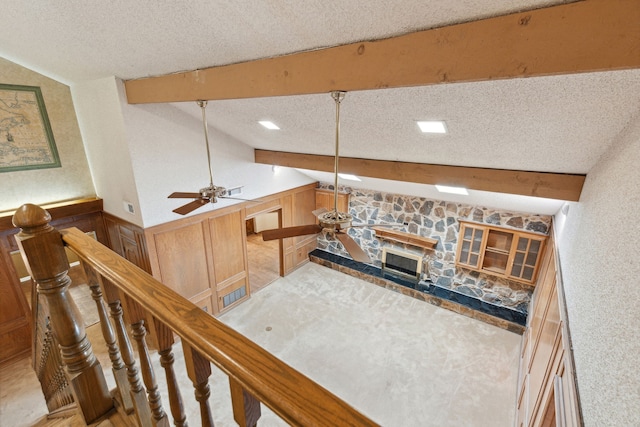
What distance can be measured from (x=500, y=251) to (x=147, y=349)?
589cm

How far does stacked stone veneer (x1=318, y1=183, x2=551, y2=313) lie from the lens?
206 inches

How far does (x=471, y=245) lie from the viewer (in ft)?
18.1

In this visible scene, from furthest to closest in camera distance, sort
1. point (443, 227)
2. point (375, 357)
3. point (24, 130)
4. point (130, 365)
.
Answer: point (443, 227)
point (375, 357)
point (24, 130)
point (130, 365)

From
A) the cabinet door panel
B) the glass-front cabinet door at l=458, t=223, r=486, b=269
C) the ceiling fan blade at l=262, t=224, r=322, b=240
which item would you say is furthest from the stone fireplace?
the ceiling fan blade at l=262, t=224, r=322, b=240

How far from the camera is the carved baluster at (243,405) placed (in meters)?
0.60

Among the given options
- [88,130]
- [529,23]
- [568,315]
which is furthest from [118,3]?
[568,315]

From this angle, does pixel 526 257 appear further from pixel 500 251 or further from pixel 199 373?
pixel 199 373

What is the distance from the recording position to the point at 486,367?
443 cm

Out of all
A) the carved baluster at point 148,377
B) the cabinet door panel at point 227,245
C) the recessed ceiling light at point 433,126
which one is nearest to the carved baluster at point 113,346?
Answer: the carved baluster at point 148,377

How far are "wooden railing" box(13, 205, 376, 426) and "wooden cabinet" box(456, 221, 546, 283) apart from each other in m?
5.63

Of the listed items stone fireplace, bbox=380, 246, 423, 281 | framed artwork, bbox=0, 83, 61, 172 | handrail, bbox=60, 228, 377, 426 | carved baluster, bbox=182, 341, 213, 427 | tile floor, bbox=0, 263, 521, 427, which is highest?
framed artwork, bbox=0, 83, 61, 172

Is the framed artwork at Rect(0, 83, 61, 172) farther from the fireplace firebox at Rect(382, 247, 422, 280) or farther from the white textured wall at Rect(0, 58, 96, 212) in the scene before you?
the fireplace firebox at Rect(382, 247, 422, 280)

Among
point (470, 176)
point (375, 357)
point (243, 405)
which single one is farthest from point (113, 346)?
point (375, 357)

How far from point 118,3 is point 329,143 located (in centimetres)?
247
